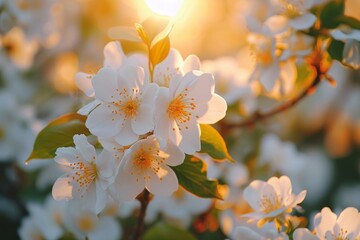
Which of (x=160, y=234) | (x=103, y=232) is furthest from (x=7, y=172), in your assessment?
(x=160, y=234)

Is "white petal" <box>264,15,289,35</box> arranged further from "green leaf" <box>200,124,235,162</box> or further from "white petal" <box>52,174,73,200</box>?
"white petal" <box>52,174,73,200</box>

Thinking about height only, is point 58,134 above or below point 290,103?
above

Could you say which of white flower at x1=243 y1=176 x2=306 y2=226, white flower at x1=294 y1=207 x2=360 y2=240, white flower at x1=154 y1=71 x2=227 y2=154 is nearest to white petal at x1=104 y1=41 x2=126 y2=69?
white flower at x1=154 y1=71 x2=227 y2=154

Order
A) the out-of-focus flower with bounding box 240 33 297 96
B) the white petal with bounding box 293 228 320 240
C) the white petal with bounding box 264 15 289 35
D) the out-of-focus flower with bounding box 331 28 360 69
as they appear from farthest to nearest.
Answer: the out-of-focus flower with bounding box 240 33 297 96 < the white petal with bounding box 264 15 289 35 < the out-of-focus flower with bounding box 331 28 360 69 < the white petal with bounding box 293 228 320 240

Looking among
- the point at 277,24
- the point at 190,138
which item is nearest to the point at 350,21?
the point at 277,24

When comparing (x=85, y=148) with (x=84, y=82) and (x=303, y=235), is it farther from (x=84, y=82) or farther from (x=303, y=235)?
(x=303, y=235)

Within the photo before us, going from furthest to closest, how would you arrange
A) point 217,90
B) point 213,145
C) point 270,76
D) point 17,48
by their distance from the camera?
point 17,48 → point 217,90 → point 270,76 → point 213,145

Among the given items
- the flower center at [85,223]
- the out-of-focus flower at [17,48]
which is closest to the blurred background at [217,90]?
the out-of-focus flower at [17,48]
